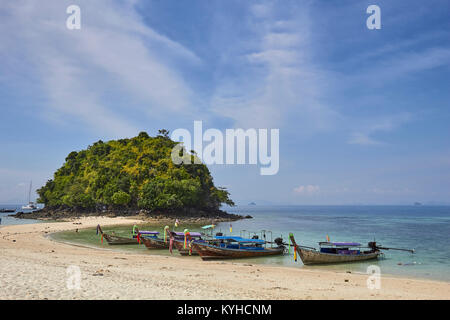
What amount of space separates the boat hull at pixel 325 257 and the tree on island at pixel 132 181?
49.2 meters

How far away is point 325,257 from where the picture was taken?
22031 mm

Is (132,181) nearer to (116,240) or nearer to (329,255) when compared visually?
(116,240)

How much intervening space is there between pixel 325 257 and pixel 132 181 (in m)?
59.8

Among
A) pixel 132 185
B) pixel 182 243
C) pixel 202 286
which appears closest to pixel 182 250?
pixel 182 243

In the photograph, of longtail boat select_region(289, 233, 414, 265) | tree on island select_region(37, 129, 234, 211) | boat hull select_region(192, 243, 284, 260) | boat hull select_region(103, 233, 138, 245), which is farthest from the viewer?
tree on island select_region(37, 129, 234, 211)

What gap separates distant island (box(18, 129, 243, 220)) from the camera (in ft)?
230

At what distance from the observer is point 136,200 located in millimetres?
72812

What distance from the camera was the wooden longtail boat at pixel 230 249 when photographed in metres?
22.7

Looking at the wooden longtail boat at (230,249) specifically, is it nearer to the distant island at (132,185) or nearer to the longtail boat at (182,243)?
the longtail boat at (182,243)

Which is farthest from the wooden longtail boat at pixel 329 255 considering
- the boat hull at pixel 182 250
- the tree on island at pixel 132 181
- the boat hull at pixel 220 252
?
the tree on island at pixel 132 181

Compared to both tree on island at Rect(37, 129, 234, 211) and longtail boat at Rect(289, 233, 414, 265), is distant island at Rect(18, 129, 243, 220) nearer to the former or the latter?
tree on island at Rect(37, 129, 234, 211)

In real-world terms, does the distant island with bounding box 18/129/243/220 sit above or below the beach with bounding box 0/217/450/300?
above

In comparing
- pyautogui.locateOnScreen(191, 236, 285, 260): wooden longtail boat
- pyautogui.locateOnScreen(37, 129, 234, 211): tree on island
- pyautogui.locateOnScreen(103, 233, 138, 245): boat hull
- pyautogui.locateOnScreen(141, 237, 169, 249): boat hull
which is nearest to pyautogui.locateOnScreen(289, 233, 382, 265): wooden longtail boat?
pyautogui.locateOnScreen(191, 236, 285, 260): wooden longtail boat

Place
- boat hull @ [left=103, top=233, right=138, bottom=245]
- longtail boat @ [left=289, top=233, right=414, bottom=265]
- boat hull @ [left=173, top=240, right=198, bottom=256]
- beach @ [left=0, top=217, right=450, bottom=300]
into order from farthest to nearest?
boat hull @ [left=103, top=233, right=138, bottom=245] → boat hull @ [left=173, top=240, right=198, bottom=256] → longtail boat @ [left=289, top=233, right=414, bottom=265] → beach @ [left=0, top=217, right=450, bottom=300]
